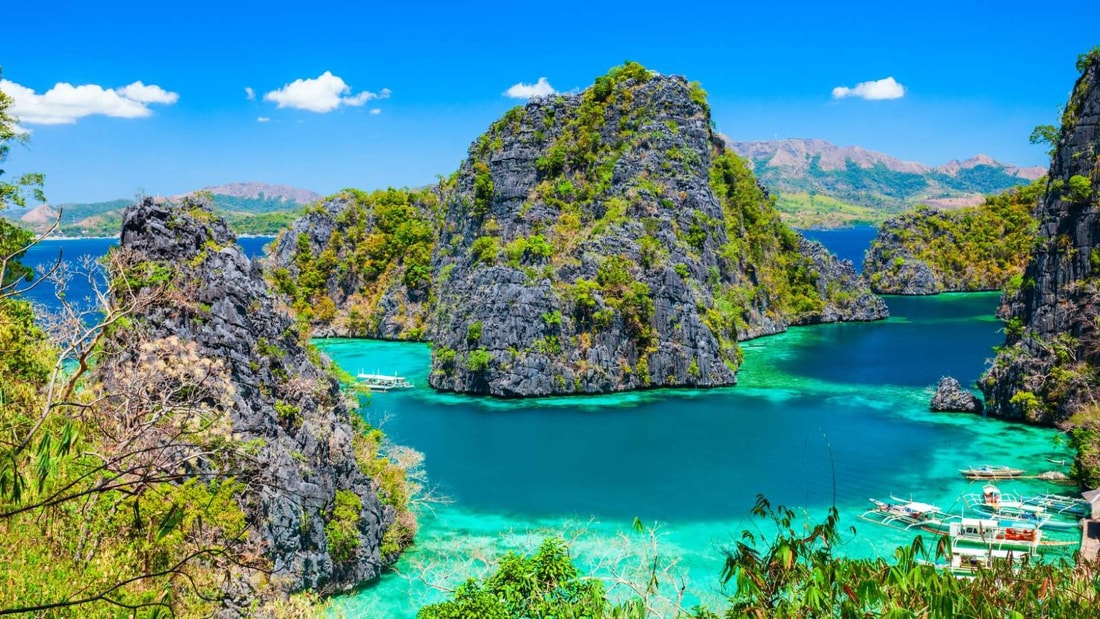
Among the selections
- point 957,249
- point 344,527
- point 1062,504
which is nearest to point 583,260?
point 1062,504

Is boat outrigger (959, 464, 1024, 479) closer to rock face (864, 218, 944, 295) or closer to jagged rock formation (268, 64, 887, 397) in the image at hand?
jagged rock formation (268, 64, 887, 397)

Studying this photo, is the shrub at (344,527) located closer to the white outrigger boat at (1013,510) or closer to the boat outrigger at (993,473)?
the white outrigger boat at (1013,510)

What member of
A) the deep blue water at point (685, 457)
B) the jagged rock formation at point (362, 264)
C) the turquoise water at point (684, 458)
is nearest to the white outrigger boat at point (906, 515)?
the turquoise water at point (684, 458)

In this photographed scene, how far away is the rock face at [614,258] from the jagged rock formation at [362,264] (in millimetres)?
5427

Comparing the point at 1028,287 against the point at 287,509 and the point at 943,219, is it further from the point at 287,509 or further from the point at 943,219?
the point at 943,219

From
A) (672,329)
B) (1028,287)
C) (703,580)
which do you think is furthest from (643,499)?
(1028,287)

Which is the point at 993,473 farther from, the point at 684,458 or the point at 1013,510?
the point at 684,458

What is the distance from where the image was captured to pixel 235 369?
912 inches

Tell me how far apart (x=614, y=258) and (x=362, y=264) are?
131 ft

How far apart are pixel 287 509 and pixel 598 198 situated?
56758 mm

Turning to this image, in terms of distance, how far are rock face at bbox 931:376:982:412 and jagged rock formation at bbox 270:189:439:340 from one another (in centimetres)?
5341

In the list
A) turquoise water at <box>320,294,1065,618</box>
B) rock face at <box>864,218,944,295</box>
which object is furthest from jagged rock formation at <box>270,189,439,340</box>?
rock face at <box>864,218,944,295</box>

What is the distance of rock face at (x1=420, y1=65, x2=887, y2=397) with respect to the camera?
194 ft

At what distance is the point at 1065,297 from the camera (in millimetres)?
45500
